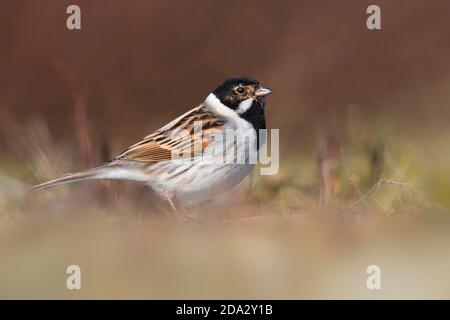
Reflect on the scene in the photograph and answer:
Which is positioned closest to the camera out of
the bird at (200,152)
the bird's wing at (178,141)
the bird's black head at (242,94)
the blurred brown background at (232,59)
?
the bird at (200,152)

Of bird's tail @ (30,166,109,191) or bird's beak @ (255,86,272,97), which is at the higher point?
bird's beak @ (255,86,272,97)

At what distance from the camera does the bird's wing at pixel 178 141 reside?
15.8 feet

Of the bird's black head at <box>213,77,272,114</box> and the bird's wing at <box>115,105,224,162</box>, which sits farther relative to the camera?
the bird's black head at <box>213,77,272,114</box>

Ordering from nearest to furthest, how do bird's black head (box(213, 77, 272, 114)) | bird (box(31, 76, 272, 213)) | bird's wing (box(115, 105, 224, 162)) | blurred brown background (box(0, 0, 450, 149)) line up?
1. bird (box(31, 76, 272, 213))
2. bird's wing (box(115, 105, 224, 162))
3. bird's black head (box(213, 77, 272, 114))
4. blurred brown background (box(0, 0, 450, 149))

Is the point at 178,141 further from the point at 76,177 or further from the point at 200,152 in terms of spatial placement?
the point at 76,177

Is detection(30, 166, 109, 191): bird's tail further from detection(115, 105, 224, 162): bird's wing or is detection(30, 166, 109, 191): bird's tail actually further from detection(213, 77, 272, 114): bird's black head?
detection(213, 77, 272, 114): bird's black head

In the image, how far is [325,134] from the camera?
5.10 metres

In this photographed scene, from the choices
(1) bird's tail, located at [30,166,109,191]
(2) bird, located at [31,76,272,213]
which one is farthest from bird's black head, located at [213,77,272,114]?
(1) bird's tail, located at [30,166,109,191]

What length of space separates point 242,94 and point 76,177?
A: 1046 mm

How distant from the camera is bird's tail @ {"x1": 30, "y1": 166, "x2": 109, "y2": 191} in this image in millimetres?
4688

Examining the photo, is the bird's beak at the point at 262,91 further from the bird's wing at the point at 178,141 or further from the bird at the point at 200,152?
the bird's wing at the point at 178,141

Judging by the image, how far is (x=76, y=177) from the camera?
4.70 metres

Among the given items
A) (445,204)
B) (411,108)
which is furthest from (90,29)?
(445,204)

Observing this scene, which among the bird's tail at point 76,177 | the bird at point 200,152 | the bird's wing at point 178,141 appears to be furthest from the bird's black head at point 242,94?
the bird's tail at point 76,177
